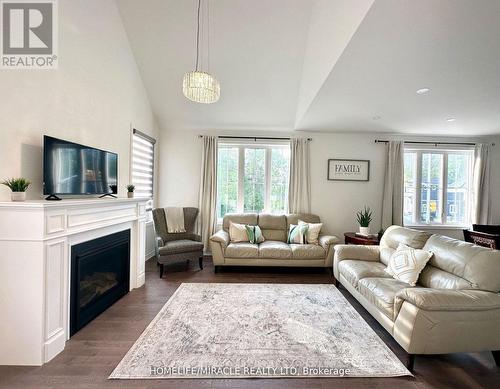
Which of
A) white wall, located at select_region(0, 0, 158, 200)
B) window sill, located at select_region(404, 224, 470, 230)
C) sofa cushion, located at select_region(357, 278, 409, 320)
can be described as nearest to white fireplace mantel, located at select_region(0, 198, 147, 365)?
white wall, located at select_region(0, 0, 158, 200)

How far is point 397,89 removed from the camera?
2938 mm

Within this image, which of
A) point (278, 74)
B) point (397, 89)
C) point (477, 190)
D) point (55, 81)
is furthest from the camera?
point (477, 190)

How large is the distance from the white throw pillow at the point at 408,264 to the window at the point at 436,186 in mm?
2807

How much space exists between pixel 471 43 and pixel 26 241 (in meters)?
3.97

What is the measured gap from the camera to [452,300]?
5.87 ft

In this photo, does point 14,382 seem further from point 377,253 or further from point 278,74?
point 278,74

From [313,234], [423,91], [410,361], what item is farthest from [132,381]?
[423,91]

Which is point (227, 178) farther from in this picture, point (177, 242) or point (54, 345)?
point (54, 345)

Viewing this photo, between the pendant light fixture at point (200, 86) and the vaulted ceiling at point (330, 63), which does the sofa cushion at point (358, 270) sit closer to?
the vaulted ceiling at point (330, 63)

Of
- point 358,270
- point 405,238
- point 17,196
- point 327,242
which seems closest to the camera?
point 17,196

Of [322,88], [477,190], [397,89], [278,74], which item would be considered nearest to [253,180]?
[278,74]

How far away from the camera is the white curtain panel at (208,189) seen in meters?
4.76

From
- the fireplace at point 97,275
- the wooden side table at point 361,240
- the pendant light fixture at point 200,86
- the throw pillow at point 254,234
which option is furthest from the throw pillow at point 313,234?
the fireplace at point 97,275

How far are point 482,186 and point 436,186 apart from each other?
0.78 meters
